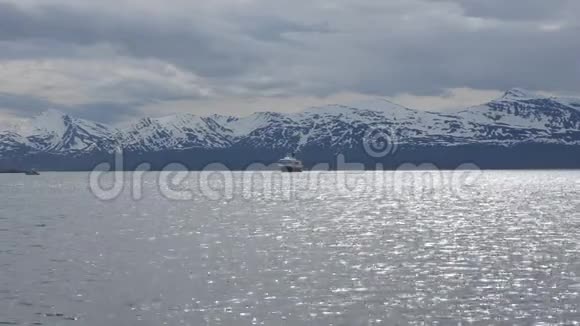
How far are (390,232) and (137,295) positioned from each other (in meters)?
Result: 44.7

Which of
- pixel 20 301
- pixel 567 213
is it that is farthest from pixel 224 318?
pixel 567 213

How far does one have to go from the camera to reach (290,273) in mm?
53625

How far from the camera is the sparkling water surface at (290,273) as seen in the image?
40.0 meters

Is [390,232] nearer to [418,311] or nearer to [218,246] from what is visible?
[218,246]

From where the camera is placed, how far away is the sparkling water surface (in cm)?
4003

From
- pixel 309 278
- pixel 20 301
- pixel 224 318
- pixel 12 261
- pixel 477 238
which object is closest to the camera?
pixel 224 318

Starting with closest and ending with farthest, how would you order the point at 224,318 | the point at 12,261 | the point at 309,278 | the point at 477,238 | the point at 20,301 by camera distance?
the point at 224,318, the point at 20,301, the point at 309,278, the point at 12,261, the point at 477,238

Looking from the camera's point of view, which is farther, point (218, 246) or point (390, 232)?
point (390, 232)

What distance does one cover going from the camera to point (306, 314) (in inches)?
1565

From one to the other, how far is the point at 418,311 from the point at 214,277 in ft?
54.8

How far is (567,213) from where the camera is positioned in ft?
389

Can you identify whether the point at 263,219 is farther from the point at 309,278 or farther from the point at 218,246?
the point at 309,278

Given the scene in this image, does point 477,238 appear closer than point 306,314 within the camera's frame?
No

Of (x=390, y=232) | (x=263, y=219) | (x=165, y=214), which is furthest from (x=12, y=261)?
(x=165, y=214)
